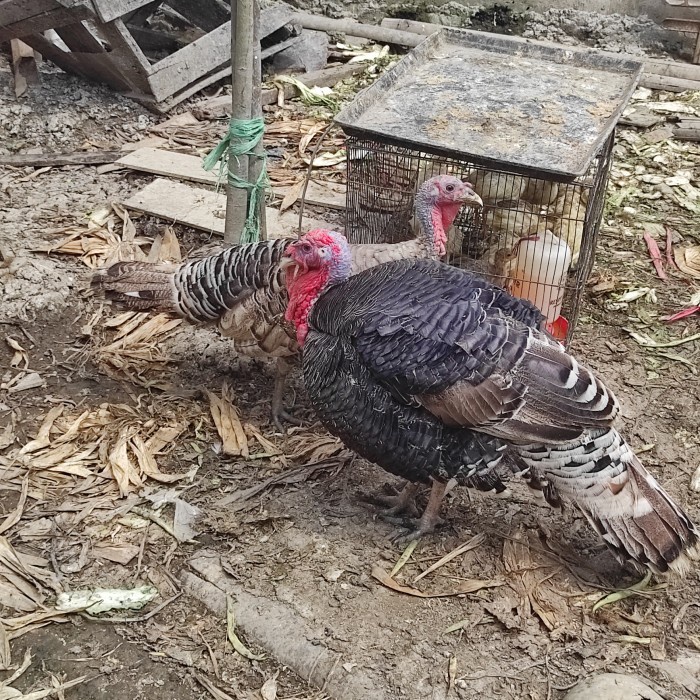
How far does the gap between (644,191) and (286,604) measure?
4979mm

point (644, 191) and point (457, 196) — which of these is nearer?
point (457, 196)

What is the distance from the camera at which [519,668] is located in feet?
10.1

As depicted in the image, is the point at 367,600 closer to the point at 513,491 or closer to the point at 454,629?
the point at 454,629

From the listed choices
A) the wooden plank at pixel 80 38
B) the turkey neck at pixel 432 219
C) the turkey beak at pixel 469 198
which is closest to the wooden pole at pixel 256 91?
the turkey neck at pixel 432 219

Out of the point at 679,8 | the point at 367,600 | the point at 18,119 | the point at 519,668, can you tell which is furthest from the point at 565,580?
the point at 679,8

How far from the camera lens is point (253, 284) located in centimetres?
429

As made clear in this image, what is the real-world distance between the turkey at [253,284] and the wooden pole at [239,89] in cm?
43

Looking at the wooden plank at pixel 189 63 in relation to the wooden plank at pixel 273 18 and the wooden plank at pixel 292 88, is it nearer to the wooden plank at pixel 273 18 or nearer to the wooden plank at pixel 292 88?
the wooden plank at pixel 292 88

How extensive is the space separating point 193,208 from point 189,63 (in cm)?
199

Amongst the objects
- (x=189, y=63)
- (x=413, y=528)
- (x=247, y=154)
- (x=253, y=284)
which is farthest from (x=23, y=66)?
(x=413, y=528)

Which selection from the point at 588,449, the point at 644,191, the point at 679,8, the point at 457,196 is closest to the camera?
the point at 588,449

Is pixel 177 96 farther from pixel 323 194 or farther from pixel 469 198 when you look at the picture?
pixel 469 198

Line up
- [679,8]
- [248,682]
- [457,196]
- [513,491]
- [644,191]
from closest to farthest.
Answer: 1. [248,682]
2. [513,491]
3. [457,196]
4. [644,191]
5. [679,8]

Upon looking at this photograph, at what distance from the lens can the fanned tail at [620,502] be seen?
3279 mm
